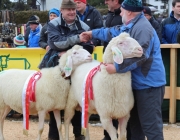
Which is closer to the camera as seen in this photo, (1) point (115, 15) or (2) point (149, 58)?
(2) point (149, 58)

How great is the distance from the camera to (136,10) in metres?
4.04

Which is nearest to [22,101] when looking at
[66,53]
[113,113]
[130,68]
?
[66,53]

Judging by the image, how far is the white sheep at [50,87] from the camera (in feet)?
16.4

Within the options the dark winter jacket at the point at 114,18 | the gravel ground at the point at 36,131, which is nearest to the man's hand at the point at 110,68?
the dark winter jacket at the point at 114,18

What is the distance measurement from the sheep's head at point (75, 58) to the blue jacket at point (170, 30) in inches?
98.0

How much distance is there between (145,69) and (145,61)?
11 cm

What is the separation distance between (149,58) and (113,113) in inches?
32.2

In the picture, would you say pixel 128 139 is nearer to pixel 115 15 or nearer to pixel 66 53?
pixel 66 53

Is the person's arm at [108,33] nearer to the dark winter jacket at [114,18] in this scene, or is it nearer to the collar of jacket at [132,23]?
the collar of jacket at [132,23]

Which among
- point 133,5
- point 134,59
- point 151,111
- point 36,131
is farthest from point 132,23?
point 36,131

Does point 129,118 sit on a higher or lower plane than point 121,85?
lower

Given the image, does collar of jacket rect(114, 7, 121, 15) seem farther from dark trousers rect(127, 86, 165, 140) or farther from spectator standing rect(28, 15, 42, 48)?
spectator standing rect(28, 15, 42, 48)

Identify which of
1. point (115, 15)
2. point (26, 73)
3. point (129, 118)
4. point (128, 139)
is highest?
point (115, 15)

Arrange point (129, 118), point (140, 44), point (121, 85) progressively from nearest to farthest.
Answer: point (140, 44) → point (121, 85) → point (129, 118)
